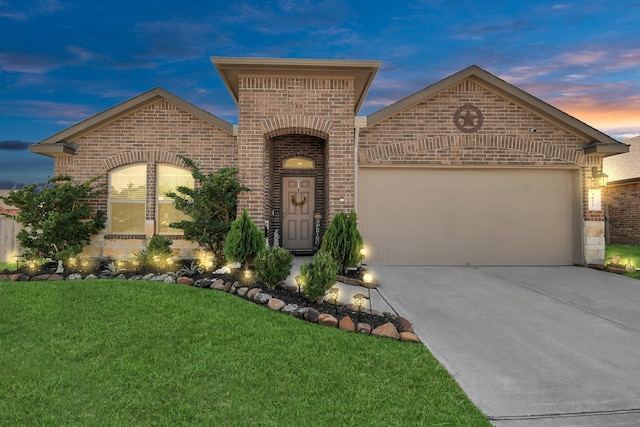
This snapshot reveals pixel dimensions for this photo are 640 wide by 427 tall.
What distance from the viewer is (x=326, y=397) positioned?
121 inches

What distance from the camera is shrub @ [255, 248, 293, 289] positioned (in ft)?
19.1

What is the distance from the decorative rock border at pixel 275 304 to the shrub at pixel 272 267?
0.75 feet

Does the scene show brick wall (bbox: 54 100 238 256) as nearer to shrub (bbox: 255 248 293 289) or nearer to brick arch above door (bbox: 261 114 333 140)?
brick arch above door (bbox: 261 114 333 140)

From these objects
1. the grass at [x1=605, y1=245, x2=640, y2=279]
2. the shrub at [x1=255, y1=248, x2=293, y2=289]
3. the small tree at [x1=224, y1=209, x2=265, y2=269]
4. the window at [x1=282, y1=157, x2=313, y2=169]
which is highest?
the window at [x1=282, y1=157, x2=313, y2=169]

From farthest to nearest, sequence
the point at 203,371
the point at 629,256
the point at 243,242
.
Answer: the point at 629,256
the point at 243,242
the point at 203,371

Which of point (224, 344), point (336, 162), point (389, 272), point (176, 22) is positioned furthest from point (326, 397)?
point (176, 22)

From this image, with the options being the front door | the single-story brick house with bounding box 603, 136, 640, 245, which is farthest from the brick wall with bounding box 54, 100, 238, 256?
the single-story brick house with bounding box 603, 136, 640, 245

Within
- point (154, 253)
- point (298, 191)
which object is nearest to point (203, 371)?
point (154, 253)

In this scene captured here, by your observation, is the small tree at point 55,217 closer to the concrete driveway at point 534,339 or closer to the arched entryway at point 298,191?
the arched entryway at point 298,191

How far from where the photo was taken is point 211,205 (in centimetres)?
809

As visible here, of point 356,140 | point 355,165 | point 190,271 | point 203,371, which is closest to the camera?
point 203,371

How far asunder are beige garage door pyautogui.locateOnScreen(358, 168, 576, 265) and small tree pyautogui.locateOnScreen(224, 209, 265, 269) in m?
3.34

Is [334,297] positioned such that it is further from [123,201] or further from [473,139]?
[123,201]

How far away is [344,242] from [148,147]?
6.01 m
